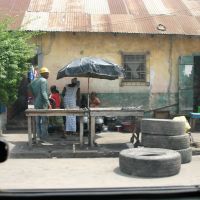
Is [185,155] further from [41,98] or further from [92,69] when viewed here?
[41,98]

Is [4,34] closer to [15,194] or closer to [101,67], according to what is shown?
[101,67]

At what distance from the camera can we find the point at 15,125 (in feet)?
44.2

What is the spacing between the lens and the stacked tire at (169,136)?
8.48 meters

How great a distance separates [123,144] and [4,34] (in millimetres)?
4100

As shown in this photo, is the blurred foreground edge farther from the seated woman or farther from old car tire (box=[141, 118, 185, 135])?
the seated woman

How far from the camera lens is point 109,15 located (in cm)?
1414

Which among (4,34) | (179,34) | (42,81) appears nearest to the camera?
(42,81)

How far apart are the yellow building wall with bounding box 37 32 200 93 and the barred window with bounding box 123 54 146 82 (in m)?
0.18

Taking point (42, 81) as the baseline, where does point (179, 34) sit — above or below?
above

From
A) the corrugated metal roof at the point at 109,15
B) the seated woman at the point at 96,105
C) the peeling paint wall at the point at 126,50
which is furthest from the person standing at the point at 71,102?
the corrugated metal roof at the point at 109,15

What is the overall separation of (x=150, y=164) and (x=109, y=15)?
8.00 meters

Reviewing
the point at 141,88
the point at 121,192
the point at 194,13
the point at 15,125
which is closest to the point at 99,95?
the point at 141,88

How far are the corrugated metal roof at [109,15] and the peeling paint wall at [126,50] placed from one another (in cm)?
35

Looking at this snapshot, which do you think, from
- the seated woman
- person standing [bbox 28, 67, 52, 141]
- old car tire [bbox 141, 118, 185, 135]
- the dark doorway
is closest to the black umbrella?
person standing [bbox 28, 67, 52, 141]
